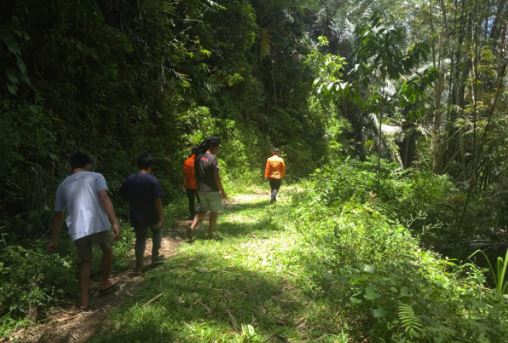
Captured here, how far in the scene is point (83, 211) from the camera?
405cm

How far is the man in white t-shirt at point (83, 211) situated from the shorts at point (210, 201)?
2162 millimetres

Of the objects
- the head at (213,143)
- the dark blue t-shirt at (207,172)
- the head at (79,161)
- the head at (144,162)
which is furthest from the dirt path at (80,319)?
the head at (213,143)

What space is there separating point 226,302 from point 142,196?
179 centimetres

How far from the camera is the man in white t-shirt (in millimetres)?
4051

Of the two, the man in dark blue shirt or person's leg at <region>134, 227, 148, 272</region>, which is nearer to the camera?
the man in dark blue shirt

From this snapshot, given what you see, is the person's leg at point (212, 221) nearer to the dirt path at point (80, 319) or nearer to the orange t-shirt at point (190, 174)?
the orange t-shirt at point (190, 174)

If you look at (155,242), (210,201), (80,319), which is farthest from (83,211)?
(210,201)

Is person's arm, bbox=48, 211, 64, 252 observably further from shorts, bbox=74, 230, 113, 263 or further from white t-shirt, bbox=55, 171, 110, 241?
shorts, bbox=74, 230, 113, 263

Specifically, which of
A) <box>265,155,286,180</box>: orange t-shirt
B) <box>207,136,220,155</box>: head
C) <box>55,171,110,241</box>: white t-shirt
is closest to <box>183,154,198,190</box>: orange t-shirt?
<box>207,136,220,155</box>: head

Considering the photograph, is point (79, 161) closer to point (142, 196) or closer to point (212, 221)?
point (142, 196)

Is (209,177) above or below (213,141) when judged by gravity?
below

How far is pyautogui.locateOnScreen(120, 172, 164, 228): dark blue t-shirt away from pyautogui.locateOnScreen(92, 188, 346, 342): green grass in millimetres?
741

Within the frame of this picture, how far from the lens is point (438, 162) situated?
1341 cm

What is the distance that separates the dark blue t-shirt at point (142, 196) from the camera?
487cm
